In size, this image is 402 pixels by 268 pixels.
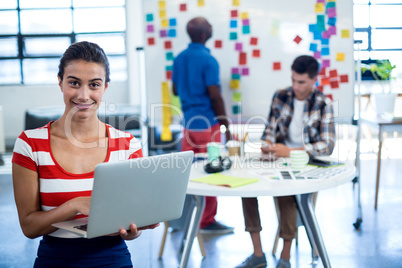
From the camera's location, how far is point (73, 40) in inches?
273

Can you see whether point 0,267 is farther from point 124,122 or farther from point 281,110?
point 124,122

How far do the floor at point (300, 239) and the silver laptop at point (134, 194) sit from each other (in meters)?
1.50

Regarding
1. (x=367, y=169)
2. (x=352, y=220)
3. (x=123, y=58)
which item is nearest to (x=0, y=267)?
(x=352, y=220)

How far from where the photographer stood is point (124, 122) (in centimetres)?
561

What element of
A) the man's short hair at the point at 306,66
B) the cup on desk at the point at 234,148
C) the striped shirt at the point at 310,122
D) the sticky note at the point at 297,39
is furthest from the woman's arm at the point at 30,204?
the sticky note at the point at 297,39

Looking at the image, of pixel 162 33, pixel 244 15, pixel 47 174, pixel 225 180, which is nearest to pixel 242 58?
pixel 244 15

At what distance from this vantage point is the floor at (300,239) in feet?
8.98

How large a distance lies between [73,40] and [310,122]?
16.7 feet

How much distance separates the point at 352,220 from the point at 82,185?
2.63 m

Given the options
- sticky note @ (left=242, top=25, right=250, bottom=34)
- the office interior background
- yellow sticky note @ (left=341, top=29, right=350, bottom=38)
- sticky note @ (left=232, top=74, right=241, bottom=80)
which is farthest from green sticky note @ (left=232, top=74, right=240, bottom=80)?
the office interior background

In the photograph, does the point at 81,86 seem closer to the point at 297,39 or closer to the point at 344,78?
the point at 297,39

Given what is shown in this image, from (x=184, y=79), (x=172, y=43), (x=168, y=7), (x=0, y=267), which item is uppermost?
(x=168, y=7)

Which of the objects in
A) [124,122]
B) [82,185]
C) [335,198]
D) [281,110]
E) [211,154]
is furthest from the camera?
[124,122]

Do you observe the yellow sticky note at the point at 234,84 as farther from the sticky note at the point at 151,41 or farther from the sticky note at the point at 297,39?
the sticky note at the point at 151,41
